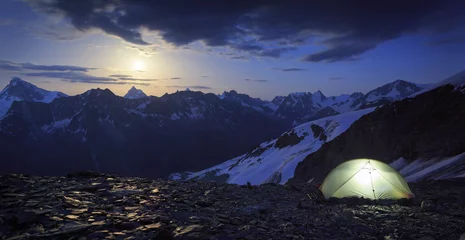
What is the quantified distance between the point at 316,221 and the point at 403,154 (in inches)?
2082

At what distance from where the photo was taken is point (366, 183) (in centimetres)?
1616

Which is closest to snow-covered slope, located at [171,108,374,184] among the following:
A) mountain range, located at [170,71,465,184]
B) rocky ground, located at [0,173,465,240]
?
mountain range, located at [170,71,465,184]

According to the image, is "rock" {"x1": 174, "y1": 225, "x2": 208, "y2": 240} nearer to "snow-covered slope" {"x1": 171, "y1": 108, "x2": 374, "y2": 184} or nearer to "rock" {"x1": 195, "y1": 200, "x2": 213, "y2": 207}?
"rock" {"x1": 195, "y1": 200, "x2": 213, "y2": 207}

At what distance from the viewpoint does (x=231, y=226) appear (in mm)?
9828

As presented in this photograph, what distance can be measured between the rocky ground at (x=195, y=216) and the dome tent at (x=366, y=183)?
0.78 meters

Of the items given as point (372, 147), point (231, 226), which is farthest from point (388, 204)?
point (372, 147)

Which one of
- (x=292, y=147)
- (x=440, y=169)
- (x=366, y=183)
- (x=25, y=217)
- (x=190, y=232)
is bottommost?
(x=292, y=147)

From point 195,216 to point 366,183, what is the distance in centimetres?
1021

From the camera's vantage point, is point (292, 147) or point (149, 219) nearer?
point (149, 219)

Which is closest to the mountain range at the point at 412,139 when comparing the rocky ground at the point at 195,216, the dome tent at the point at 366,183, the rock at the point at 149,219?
the dome tent at the point at 366,183

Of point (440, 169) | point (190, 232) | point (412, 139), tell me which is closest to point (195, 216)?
point (190, 232)

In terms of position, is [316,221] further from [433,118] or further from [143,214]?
[433,118]

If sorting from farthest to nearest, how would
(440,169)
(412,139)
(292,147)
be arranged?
(292,147) → (412,139) → (440,169)

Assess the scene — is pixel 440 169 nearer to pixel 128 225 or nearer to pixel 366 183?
pixel 366 183
